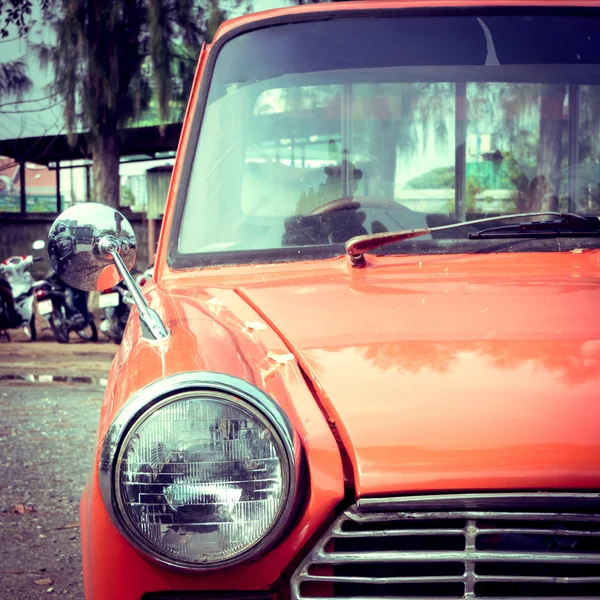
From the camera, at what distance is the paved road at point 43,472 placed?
3441mm

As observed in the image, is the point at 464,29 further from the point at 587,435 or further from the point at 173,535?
the point at 173,535

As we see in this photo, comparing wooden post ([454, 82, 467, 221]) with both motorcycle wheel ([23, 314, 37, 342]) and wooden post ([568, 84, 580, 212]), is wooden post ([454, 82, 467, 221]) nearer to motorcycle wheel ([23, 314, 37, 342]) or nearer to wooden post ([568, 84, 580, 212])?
wooden post ([568, 84, 580, 212])

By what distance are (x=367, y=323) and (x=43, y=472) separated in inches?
140

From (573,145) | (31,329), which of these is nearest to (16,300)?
(31,329)

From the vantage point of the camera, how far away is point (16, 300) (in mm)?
11219

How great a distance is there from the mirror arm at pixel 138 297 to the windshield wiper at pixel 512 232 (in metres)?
0.55

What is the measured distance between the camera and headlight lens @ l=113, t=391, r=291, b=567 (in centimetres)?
143

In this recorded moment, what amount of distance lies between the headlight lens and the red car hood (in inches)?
5.7

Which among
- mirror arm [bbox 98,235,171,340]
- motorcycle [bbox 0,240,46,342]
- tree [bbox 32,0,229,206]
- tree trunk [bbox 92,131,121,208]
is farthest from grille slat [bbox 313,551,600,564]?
tree trunk [bbox 92,131,121,208]

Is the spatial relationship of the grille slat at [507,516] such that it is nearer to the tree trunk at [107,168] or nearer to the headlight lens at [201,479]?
the headlight lens at [201,479]

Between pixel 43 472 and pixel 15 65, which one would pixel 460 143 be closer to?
pixel 43 472

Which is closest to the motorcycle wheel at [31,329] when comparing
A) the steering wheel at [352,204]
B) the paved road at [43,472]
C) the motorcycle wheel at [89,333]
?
the motorcycle wheel at [89,333]

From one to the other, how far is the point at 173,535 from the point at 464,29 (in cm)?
175

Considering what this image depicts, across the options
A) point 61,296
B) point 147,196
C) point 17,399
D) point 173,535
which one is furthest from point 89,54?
point 173,535
